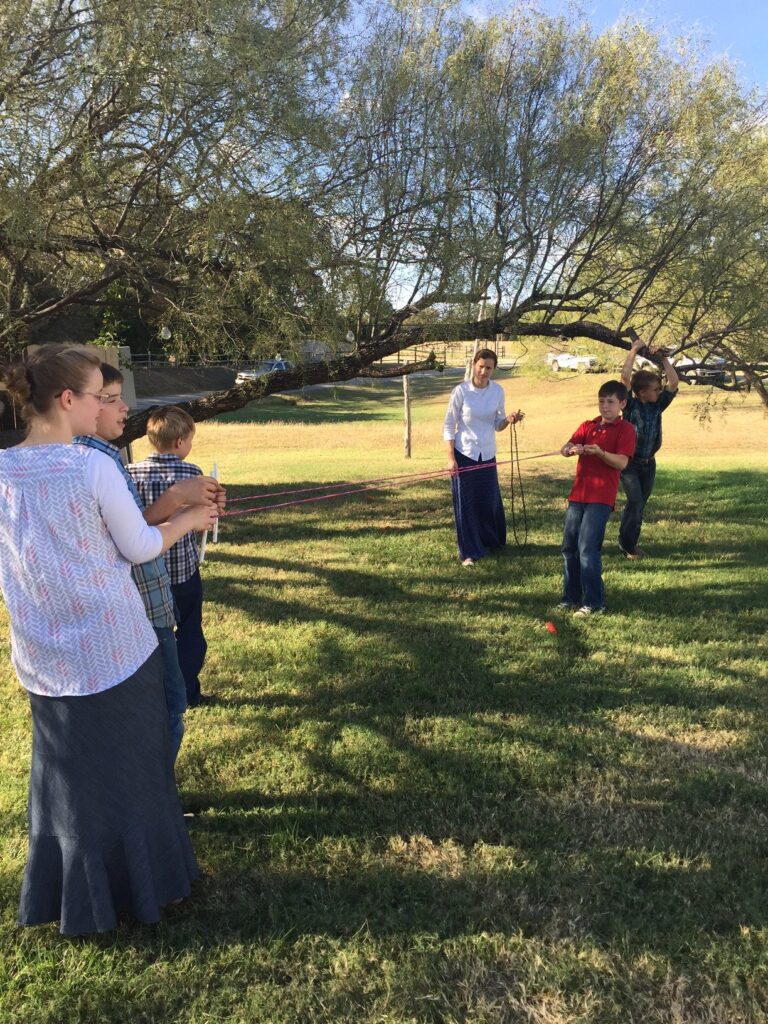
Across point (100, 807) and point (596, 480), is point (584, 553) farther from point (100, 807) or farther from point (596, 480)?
point (100, 807)

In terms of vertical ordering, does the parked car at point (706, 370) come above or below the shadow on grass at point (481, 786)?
above

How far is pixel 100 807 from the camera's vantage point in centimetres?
237

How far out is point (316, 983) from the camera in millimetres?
2346

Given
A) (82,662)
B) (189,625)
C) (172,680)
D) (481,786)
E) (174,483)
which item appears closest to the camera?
(82,662)

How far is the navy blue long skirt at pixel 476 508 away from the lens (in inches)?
274

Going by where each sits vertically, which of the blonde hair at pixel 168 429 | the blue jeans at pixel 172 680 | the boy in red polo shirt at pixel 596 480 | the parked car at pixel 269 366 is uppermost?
the parked car at pixel 269 366

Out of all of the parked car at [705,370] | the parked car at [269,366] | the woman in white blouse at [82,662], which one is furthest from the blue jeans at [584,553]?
the woman in white blouse at [82,662]

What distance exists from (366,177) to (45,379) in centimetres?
414

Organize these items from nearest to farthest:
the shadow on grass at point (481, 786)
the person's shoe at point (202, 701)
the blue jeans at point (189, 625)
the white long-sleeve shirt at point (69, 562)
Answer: the white long-sleeve shirt at point (69, 562), the shadow on grass at point (481, 786), the blue jeans at point (189, 625), the person's shoe at point (202, 701)

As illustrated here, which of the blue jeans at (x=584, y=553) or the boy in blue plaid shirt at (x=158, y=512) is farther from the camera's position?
the blue jeans at (x=584, y=553)

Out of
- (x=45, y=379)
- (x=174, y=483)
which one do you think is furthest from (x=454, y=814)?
(x=45, y=379)

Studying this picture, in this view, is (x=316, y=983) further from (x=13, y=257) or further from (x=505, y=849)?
(x=13, y=257)

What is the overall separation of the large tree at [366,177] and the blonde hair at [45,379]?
258 cm

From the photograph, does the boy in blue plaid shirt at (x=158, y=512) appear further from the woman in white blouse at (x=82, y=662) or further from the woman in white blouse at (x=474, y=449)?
the woman in white blouse at (x=474, y=449)
